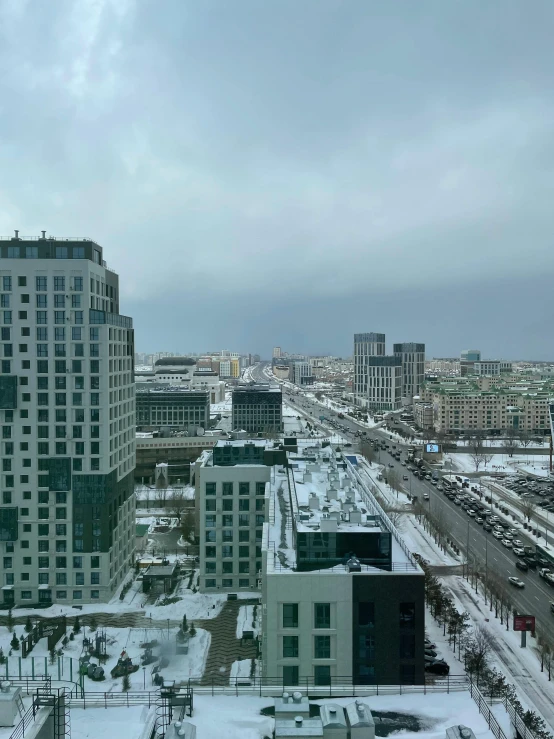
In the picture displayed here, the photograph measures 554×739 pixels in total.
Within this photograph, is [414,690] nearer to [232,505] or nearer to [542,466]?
[232,505]

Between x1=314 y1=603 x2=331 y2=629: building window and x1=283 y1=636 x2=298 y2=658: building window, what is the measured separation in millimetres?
1056

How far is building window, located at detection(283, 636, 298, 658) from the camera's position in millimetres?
22781

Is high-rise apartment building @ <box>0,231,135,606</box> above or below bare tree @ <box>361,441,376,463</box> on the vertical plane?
above

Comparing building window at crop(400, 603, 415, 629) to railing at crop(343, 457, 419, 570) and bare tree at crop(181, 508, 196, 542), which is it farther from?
bare tree at crop(181, 508, 196, 542)

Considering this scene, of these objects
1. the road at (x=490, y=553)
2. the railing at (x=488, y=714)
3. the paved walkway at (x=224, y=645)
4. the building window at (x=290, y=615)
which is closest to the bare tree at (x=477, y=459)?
the road at (x=490, y=553)

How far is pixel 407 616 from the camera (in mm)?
22547

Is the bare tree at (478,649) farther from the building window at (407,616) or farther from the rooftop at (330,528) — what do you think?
the rooftop at (330,528)

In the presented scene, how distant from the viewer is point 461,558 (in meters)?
47.7

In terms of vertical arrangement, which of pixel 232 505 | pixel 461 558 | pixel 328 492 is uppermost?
pixel 328 492

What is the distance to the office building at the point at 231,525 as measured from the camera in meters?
40.6

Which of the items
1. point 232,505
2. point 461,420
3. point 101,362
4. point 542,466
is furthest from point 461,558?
point 461,420

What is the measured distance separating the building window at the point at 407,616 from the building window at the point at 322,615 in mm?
2877

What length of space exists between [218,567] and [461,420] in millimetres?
99186

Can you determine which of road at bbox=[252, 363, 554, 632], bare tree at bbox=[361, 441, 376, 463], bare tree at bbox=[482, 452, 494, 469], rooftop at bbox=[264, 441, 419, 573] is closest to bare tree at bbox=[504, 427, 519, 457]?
bare tree at bbox=[482, 452, 494, 469]
